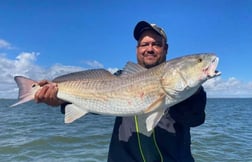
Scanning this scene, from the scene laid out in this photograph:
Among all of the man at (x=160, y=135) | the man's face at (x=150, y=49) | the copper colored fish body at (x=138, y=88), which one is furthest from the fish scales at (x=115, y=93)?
the man's face at (x=150, y=49)

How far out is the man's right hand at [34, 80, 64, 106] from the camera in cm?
407

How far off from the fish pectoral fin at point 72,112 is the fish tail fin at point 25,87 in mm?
478

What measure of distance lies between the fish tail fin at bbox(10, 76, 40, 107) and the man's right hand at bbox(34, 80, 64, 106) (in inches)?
2.4

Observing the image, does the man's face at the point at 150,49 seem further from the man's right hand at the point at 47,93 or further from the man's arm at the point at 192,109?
the man's right hand at the point at 47,93

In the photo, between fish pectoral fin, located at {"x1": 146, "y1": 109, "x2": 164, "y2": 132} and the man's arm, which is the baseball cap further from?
fish pectoral fin, located at {"x1": 146, "y1": 109, "x2": 164, "y2": 132}

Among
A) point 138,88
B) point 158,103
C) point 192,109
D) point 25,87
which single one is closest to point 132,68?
point 138,88

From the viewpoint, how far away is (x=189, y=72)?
3.41 metres

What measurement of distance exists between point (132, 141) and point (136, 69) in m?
0.92

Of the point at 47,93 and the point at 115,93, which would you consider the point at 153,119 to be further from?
the point at 47,93

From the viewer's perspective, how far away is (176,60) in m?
3.55

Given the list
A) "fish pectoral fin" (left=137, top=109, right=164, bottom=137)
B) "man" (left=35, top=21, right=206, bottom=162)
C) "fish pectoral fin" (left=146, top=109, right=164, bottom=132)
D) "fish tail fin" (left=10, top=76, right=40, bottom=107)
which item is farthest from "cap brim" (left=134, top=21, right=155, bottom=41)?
"fish tail fin" (left=10, top=76, right=40, bottom=107)

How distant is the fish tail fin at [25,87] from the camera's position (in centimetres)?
414

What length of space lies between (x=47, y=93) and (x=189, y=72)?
172 cm

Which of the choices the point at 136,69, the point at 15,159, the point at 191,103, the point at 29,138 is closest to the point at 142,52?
the point at 136,69
